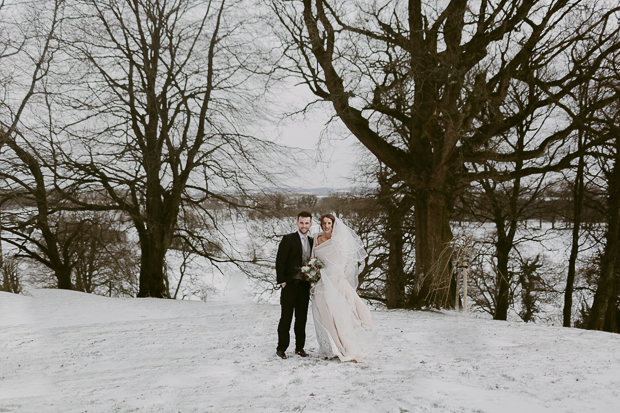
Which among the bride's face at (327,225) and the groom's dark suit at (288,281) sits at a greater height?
the bride's face at (327,225)

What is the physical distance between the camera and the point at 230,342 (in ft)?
25.5

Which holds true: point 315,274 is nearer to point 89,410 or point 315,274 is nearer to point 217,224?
point 89,410

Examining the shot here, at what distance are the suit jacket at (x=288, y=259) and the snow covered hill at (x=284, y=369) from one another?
44.9 inches

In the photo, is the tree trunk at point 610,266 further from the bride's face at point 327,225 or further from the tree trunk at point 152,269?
the tree trunk at point 152,269

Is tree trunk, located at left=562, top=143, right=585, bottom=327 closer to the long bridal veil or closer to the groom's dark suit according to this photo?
the long bridal veil

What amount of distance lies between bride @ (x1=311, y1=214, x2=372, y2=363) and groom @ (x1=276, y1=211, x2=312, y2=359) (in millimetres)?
163

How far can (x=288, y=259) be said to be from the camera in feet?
21.7

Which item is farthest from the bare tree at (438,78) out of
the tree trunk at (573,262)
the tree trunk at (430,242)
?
the tree trunk at (573,262)

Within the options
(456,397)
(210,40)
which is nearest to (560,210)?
(210,40)

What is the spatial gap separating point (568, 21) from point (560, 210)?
10.4 metres

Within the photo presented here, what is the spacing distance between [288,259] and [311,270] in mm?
366

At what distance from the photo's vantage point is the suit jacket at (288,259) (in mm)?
6543

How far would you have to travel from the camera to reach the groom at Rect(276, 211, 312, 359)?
259 inches

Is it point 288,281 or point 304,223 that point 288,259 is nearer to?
point 288,281
